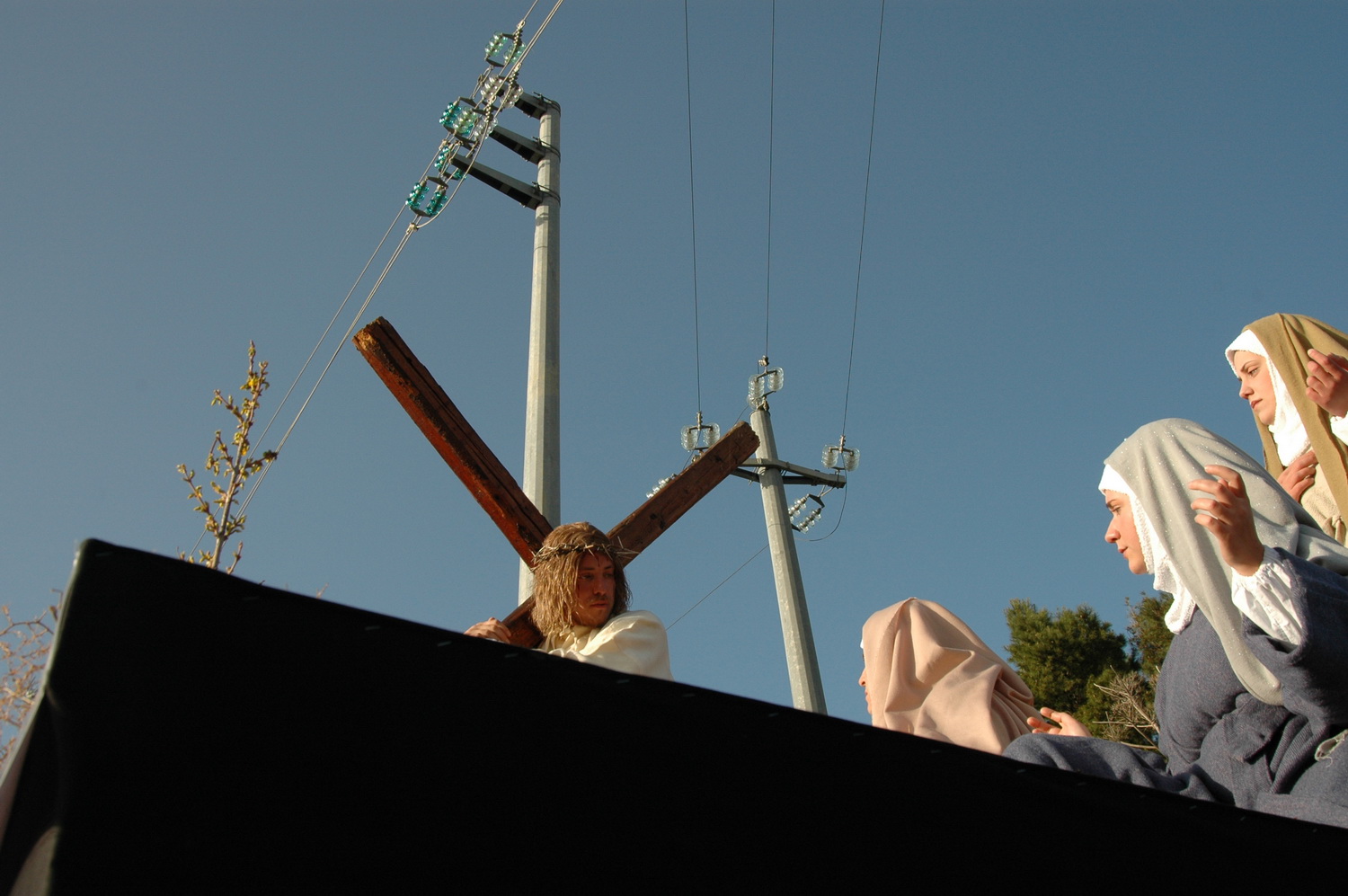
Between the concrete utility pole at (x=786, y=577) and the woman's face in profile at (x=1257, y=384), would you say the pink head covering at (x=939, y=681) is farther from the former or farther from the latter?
the concrete utility pole at (x=786, y=577)

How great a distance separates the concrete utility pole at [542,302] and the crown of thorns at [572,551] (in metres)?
0.97

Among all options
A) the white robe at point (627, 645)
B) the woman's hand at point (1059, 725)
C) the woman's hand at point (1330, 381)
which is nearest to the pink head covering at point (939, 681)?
the woman's hand at point (1059, 725)

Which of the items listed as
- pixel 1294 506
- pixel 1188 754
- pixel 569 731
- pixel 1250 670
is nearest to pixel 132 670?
pixel 569 731

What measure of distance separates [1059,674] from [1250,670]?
2090 cm

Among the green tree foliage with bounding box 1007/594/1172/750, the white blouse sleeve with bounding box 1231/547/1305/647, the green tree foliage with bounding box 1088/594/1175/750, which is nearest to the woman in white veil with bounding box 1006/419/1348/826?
the white blouse sleeve with bounding box 1231/547/1305/647

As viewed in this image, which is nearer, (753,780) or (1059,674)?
(753,780)

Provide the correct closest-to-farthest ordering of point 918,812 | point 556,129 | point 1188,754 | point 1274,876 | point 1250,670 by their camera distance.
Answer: point 918,812
point 1274,876
point 1250,670
point 1188,754
point 556,129

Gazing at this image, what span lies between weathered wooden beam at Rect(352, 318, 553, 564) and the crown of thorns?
0.69 m

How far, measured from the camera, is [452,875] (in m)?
1.25

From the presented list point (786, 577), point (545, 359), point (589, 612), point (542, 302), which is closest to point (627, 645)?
point (589, 612)

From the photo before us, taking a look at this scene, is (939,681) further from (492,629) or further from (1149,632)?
(1149,632)

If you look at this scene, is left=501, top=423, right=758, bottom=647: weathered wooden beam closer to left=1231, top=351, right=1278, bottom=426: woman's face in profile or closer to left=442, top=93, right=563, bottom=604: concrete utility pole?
left=442, top=93, right=563, bottom=604: concrete utility pole

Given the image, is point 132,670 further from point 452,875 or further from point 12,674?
point 12,674

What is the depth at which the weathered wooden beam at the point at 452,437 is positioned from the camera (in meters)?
4.59
